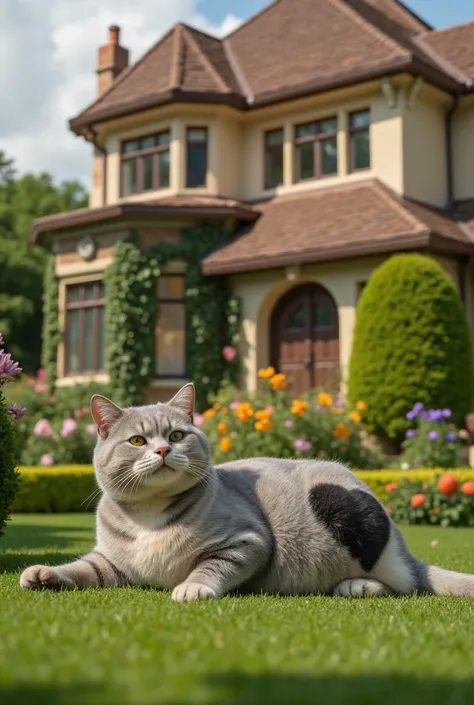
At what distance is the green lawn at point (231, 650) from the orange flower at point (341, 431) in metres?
9.22

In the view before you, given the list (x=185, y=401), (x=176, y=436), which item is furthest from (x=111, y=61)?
(x=176, y=436)

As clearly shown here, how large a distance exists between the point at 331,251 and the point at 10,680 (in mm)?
15487

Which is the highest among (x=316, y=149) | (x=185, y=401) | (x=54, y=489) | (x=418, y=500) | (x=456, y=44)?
(x=456, y=44)

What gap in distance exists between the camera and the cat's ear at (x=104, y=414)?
466 centimetres

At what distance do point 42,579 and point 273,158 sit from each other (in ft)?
58.2

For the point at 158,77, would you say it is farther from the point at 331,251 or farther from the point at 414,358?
the point at 414,358

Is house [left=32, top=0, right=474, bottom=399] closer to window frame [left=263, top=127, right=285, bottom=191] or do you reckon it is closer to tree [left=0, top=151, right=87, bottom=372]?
window frame [left=263, top=127, right=285, bottom=191]

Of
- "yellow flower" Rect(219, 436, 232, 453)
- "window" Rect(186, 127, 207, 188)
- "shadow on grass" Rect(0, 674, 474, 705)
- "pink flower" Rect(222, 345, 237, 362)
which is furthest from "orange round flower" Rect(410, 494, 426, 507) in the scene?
"window" Rect(186, 127, 207, 188)

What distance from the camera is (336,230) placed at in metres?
17.8

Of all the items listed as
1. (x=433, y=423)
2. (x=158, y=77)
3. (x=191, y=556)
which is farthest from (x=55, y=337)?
(x=191, y=556)

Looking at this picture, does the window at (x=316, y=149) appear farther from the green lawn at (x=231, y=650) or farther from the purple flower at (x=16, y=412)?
the green lawn at (x=231, y=650)

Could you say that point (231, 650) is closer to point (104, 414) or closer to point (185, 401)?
point (104, 414)

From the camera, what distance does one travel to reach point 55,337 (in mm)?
21359

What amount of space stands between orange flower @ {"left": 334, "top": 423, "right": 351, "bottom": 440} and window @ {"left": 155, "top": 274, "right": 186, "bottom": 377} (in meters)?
6.61
